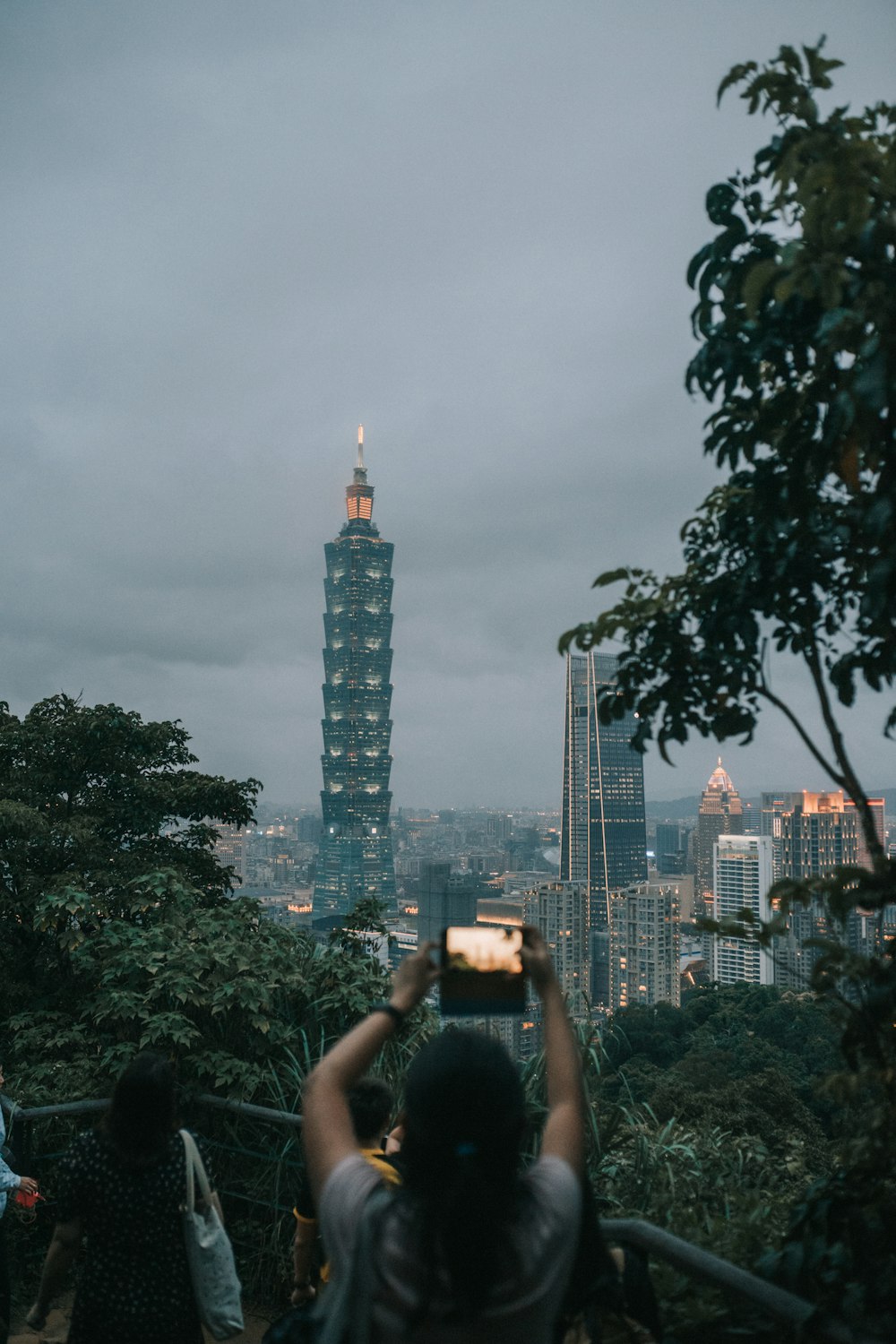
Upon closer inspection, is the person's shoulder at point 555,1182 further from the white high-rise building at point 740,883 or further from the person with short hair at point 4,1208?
the white high-rise building at point 740,883

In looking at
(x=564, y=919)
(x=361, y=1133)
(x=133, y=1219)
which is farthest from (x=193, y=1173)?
(x=564, y=919)

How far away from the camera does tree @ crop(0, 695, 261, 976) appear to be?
527cm

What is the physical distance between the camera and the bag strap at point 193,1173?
5.46 ft

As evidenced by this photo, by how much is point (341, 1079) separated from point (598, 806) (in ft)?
292

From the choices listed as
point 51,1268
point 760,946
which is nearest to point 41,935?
point 51,1268

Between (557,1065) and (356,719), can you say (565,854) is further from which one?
(557,1065)

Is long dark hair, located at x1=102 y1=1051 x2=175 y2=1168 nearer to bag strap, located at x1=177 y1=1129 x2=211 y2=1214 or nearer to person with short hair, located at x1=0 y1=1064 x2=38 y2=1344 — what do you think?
bag strap, located at x1=177 y1=1129 x2=211 y2=1214

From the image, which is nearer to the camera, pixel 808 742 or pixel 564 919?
pixel 808 742

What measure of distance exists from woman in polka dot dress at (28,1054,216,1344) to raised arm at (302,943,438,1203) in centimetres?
81

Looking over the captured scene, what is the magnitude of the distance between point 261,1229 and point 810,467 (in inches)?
127

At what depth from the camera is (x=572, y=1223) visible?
90 centimetres

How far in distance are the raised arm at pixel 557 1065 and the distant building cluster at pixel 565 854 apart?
0.07 meters

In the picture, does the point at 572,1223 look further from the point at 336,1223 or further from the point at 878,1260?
the point at 878,1260

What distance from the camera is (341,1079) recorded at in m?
1.01
